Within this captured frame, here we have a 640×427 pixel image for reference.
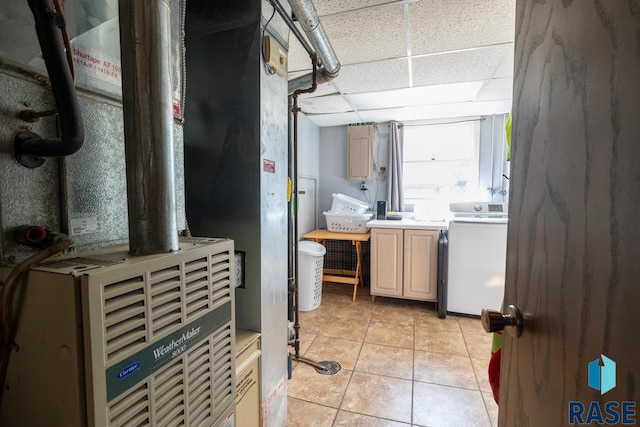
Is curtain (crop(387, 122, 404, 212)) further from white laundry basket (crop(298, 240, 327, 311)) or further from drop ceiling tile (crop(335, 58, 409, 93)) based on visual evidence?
white laundry basket (crop(298, 240, 327, 311))

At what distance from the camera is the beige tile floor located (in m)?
1.72

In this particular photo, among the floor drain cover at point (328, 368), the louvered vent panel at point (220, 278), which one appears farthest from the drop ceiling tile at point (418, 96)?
A: the louvered vent panel at point (220, 278)

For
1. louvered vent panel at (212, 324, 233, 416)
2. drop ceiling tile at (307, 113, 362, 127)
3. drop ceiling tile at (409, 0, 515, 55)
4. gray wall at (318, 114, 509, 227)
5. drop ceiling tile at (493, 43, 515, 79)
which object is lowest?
louvered vent panel at (212, 324, 233, 416)

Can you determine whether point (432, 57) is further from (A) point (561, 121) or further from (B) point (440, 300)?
(B) point (440, 300)

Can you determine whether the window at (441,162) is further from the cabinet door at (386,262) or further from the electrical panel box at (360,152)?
the cabinet door at (386,262)

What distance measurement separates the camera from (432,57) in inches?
86.9

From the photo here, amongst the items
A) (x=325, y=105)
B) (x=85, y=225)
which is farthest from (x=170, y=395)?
(x=325, y=105)

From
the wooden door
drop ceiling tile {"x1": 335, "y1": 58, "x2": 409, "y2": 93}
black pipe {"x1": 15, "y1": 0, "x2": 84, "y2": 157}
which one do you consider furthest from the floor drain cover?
drop ceiling tile {"x1": 335, "y1": 58, "x2": 409, "y2": 93}

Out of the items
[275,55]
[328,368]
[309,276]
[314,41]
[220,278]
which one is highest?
[314,41]

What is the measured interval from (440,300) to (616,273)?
9.38ft

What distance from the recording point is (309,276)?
10.2 ft

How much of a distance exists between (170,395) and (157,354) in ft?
0.39

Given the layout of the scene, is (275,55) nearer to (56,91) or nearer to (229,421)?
(56,91)

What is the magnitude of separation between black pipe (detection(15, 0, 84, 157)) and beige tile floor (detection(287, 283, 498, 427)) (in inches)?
67.5
